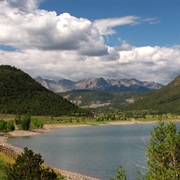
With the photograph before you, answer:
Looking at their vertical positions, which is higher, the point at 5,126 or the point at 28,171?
the point at 28,171

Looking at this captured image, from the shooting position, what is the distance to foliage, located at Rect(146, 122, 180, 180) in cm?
2678

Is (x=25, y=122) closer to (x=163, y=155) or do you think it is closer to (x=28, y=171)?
(x=28, y=171)

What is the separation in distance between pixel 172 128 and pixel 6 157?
154 feet

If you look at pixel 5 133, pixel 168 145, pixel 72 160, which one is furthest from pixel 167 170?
pixel 5 133

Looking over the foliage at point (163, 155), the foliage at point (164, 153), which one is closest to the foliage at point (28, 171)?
the foliage at point (163, 155)

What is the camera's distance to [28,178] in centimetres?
2767

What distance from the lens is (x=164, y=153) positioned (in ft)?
91.7

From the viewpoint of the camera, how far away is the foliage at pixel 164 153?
87.9 ft

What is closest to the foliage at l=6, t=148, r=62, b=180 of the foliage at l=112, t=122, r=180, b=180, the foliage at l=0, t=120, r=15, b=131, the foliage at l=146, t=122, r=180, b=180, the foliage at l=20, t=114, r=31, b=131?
the foliage at l=112, t=122, r=180, b=180

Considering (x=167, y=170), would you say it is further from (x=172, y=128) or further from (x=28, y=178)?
(x=28, y=178)

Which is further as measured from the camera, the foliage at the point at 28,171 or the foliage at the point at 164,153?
the foliage at the point at 28,171

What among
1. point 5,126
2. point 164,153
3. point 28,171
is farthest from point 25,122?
point 164,153

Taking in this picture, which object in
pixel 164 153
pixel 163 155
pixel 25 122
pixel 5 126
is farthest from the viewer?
pixel 25 122

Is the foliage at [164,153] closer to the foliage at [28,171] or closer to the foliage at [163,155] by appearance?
the foliage at [163,155]
